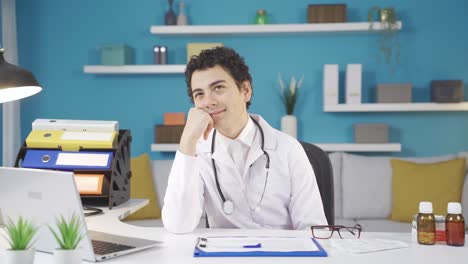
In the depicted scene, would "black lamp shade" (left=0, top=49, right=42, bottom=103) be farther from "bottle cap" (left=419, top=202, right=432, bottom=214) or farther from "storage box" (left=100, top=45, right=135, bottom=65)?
"storage box" (left=100, top=45, right=135, bottom=65)

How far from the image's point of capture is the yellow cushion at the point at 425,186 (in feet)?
12.9

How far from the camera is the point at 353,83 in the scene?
14.4 ft

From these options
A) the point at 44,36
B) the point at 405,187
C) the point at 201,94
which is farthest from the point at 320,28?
the point at 201,94

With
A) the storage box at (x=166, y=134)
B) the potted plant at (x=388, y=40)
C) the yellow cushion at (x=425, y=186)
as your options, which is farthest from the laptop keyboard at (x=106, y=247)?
the potted plant at (x=388, y=40)

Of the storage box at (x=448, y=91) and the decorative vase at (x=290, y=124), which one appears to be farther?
the decorative vase at (x=290, y=124)

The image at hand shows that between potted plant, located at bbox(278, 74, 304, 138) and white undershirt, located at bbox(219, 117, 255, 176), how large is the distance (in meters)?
2.36

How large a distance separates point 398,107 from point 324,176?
2.35 metres

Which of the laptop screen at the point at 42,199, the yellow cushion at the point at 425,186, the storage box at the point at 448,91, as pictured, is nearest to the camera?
the laptop screen at the point at 42,199

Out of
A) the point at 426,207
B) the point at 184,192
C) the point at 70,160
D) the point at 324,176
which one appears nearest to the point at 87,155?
the point at 70,160

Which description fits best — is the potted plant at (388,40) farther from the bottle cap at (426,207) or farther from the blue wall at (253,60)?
the bottle cap at (426,207)

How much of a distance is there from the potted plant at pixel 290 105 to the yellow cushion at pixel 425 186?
85 cm

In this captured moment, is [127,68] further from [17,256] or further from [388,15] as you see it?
[17,256]

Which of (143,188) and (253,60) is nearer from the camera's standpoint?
(143,188)

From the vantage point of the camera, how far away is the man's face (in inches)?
79.3
